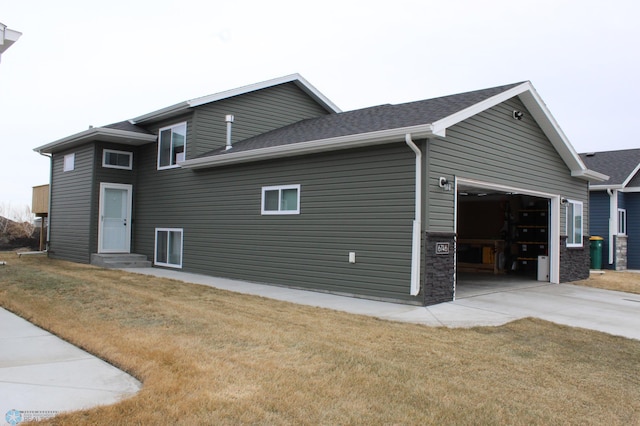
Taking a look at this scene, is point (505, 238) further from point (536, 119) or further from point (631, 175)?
point (631, 175)

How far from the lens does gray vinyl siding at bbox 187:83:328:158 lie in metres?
12.8

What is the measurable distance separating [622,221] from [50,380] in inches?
755

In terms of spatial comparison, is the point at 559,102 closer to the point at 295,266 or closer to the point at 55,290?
the point at 295,266

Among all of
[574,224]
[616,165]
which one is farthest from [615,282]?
[616,165]

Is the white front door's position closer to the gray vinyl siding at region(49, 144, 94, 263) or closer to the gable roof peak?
the gray vinyl siding at region(49, 144, 94, 263)

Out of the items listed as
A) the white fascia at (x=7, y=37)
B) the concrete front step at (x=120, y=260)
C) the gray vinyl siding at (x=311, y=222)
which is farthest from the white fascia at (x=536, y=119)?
the concrete front step at (x=120, y=260)

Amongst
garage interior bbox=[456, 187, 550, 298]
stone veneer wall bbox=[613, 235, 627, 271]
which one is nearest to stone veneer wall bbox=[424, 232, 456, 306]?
garage interior bbox=[456, 187, 550, 298]

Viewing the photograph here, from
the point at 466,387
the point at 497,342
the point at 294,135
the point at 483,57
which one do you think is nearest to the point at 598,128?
the point at 483,57

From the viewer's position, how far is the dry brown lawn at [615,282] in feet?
37.8

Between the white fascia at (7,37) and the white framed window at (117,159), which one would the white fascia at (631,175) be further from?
the white fascia at (7,37)

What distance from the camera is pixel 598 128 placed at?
2800 centimetres

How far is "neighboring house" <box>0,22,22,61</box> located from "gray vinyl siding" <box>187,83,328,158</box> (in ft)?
21.9

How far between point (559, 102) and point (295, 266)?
1862cm

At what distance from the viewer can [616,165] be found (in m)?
18.5
